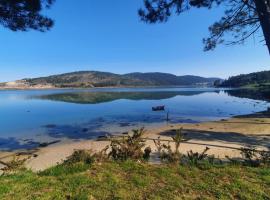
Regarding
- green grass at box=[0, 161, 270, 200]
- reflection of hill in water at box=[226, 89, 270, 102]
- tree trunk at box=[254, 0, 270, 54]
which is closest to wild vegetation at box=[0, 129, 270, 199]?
green grass at box=[0, 161, 270, 200]

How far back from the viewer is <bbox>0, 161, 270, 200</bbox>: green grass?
5336 millimetres

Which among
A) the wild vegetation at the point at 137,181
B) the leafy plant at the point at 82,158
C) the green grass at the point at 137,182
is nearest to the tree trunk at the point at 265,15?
the wild vegetation at the point at 137,181

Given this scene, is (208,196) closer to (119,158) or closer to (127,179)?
(127,179)

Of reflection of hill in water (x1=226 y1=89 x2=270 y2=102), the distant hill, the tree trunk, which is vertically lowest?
reflection of hill in water (x1=226 y1=89 x2=270 y2=102)

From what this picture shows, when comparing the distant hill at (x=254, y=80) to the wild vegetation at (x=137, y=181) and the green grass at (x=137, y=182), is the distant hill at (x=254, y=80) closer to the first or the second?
the wild vegetation at (x=137, y=181)

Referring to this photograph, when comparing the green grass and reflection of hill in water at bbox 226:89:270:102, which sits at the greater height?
the green grass

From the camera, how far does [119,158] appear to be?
7.86 metres

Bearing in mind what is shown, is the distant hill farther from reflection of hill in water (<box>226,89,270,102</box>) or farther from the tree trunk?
the tree trunk

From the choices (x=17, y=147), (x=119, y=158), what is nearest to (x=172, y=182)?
(x=119, y=158)

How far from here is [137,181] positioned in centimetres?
599

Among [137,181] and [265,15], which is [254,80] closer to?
[265,15]

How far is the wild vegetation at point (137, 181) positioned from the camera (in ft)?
17.6

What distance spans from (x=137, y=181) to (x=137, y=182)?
0.04 metres

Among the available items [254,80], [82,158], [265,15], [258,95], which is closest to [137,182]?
[82,158]
